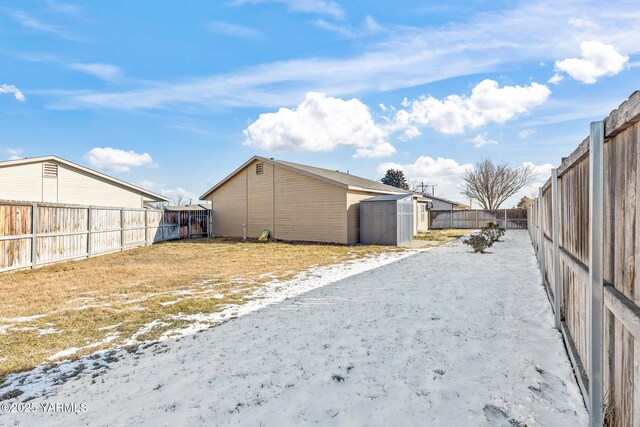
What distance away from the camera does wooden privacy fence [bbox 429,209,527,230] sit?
24717mm

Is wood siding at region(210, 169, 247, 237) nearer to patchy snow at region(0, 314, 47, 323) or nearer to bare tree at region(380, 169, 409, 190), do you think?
patchy snow at region(0, 314, 47, 323)

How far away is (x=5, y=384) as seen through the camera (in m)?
2.90

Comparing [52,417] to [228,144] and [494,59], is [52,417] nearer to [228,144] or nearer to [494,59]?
[494,59]

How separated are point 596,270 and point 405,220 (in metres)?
13.9

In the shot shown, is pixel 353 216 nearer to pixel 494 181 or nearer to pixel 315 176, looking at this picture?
pixel 315 176

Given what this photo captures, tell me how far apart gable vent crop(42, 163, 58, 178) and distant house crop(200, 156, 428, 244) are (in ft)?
25.3

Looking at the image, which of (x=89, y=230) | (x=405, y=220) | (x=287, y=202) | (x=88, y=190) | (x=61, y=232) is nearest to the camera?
(x=61, y=232)

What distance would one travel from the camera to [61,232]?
1015 cm

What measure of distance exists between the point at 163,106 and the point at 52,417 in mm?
17962

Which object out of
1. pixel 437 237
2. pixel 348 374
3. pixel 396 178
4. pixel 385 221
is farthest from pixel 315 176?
pixel 396 178

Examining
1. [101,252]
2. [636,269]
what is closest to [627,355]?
[636,269]

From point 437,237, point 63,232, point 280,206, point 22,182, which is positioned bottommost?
point 437,237

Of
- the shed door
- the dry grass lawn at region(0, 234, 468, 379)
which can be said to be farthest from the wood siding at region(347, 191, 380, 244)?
the dry grass lawn at region(0, 234, 468, 379)

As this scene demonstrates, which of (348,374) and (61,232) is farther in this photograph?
(61,232)
